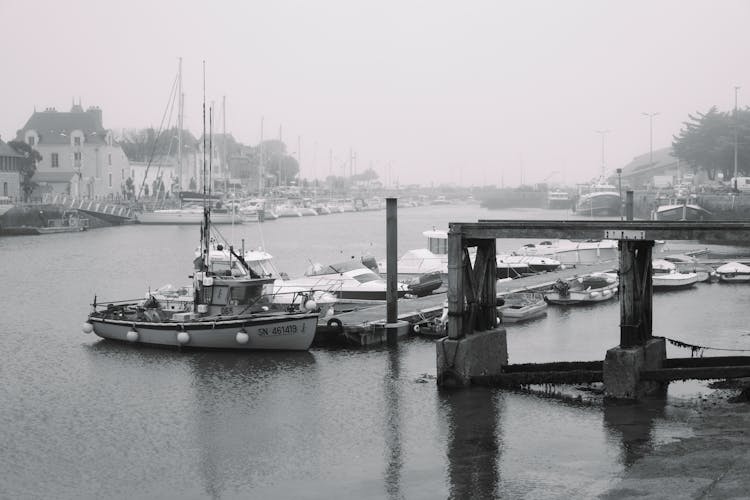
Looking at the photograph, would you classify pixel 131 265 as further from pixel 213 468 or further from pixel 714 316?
pixel 213 468

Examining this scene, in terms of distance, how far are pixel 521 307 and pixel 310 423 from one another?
20731 millimetres

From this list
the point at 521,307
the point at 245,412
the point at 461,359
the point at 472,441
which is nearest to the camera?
the point at 472,441

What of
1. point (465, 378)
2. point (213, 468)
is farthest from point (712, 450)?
point (213, 468)

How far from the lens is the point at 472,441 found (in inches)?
1049

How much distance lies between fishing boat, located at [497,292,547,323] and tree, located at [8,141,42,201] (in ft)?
347

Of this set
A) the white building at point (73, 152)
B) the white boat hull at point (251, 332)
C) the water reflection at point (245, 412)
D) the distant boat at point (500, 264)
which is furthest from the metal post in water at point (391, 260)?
the white building at point (73, 152)

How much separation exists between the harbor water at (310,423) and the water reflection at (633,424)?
7cm

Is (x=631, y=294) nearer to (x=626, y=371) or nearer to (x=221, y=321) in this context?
(x=626, y=371)

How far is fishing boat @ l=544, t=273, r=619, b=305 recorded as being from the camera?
52.1 meters

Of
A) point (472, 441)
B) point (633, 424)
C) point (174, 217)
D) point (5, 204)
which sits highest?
point (5, 204)

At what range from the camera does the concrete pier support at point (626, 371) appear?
28.7 metres

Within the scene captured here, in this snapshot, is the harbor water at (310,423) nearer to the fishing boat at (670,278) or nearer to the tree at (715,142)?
the fishing boat at (670,278)

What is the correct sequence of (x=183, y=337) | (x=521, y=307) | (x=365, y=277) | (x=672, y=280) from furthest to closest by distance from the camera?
(x=672, y=280), (x=365, y=277), (x=521, y=307), (x=183, y=337)

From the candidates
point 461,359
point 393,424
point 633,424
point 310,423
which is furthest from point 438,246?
point 633,424
